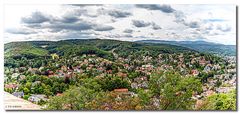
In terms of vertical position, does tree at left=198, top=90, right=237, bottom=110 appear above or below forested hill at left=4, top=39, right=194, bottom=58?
below

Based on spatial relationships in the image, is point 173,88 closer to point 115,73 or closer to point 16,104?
point 115,73

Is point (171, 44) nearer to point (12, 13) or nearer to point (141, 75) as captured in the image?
point (141, 75)

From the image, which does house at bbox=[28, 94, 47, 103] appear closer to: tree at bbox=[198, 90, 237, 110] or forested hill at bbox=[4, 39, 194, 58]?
forested hill at bbox=[4, 39, 194, 58]

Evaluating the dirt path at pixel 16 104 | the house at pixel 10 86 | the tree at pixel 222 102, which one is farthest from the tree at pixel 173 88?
the house at pixel 10 86

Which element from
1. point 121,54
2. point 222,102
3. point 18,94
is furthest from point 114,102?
point 222,102

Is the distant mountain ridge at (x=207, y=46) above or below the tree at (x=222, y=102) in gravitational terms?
above

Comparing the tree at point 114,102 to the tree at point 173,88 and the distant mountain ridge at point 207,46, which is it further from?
the distant mountain ridge at point 207,46

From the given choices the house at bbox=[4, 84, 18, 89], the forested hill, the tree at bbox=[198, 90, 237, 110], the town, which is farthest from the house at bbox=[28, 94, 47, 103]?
the tree at bbox=[198, 90, 237, 110]
